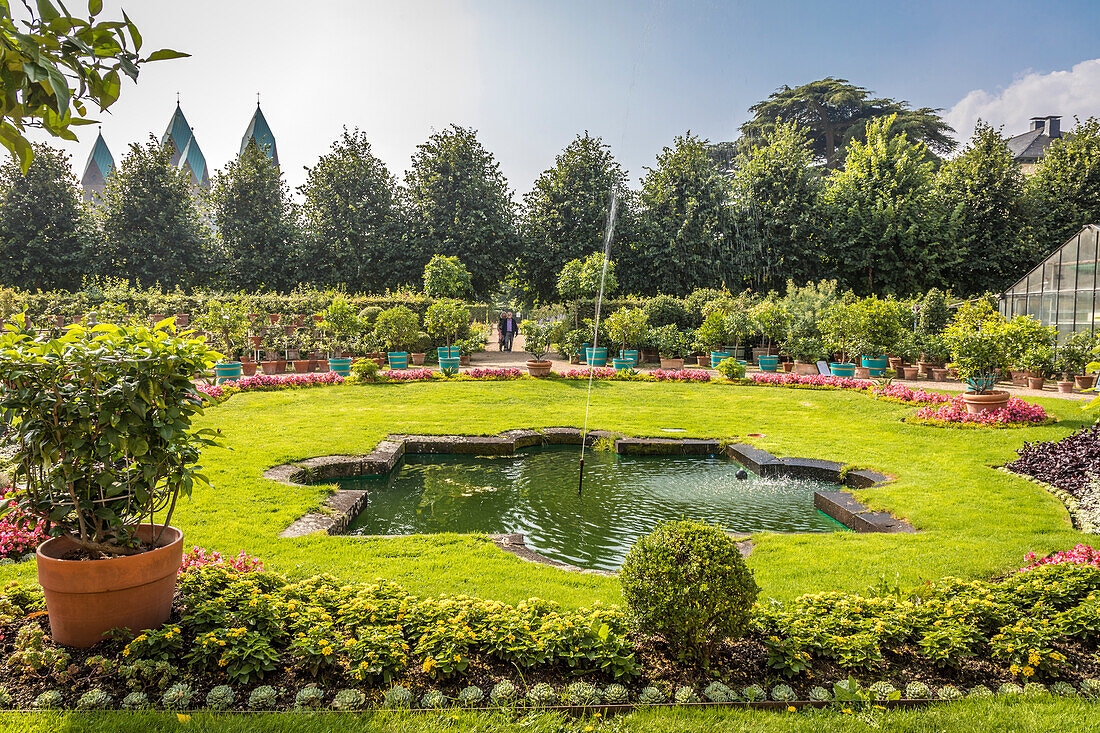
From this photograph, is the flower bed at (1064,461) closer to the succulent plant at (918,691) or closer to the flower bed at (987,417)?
the flower bed at (987,417)

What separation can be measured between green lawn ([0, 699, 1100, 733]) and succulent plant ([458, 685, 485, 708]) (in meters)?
0.07

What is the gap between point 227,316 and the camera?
53.1 ft

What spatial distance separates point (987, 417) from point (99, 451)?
1103 cm

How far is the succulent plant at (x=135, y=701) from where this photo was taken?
8.72 feet

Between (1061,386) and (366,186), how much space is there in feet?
102

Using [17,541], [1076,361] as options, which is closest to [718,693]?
[17,541]

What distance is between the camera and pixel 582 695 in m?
2.82

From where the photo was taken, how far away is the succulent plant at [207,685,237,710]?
2.70 meters

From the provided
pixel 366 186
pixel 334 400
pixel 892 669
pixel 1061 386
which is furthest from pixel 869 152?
pixel 892 669

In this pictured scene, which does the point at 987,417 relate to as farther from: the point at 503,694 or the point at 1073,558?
the point at 503,694

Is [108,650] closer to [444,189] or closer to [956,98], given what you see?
[444,189]

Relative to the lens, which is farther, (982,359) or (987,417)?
(982,359)

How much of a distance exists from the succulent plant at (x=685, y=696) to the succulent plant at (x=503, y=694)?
2.35 feet

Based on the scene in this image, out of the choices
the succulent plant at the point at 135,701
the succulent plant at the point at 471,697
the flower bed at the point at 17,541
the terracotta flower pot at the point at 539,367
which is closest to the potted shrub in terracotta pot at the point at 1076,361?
the terracotta flower pot at the point at 539,367
